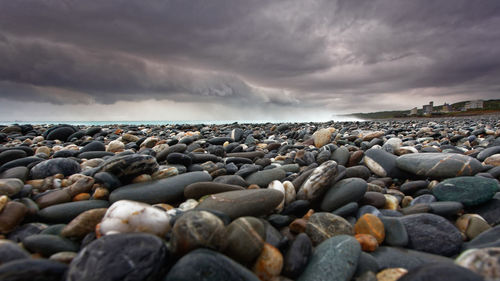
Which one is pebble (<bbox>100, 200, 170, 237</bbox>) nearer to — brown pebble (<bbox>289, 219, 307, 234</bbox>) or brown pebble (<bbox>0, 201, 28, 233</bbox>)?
brown pebble (<bbox>0, 201, 28, 233</bbox>)

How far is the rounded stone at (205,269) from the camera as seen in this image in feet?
3.71

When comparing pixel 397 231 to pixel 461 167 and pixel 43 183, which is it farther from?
pixel 43 183

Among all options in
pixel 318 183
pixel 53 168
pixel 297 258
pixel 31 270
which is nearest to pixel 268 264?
pixel 297 258

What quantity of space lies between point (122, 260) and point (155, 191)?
45.4 inches

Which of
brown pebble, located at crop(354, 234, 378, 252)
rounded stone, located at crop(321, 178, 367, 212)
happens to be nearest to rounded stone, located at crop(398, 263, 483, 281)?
brown pebble, located at crop(354, 234, 378, 252)

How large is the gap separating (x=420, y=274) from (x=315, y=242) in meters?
0.66

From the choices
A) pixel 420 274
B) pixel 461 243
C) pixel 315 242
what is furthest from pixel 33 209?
pixel 461 243

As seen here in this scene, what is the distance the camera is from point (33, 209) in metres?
1.85

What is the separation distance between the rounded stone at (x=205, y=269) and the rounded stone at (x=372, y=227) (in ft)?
3.16

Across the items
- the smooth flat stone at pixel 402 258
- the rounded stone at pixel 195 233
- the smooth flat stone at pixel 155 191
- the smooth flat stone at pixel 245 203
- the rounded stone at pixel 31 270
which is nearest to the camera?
the rounded stone at pixel 31 270

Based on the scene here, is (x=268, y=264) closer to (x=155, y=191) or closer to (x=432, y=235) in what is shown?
(x=432, y=235)

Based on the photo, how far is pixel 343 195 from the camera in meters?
2.16

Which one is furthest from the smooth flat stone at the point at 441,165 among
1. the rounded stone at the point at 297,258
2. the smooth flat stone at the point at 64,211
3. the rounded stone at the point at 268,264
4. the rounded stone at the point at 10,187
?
the rounded stone at the point at 10,187

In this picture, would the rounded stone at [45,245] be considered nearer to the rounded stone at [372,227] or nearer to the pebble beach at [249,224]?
the pebble beach at [249,224]
